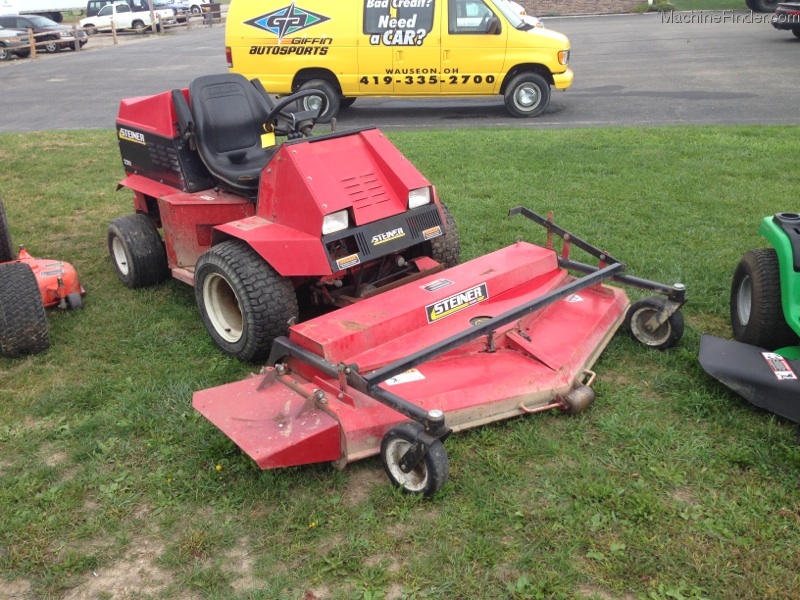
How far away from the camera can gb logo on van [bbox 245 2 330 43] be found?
11609 millimetres

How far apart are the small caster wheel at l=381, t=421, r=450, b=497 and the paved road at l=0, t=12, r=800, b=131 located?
867 centimetres

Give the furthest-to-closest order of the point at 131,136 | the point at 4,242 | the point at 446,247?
the point at 131,136 < the point at 4,242 < the point at 446,247

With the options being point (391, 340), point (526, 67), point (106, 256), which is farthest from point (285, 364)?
point (526, 67)

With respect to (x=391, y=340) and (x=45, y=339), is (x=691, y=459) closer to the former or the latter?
(x=391, y=340)

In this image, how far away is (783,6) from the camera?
62.5 ft

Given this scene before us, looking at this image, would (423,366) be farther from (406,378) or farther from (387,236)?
(387,236)

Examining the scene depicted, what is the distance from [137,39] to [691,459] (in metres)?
31.1

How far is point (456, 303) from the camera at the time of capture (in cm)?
420

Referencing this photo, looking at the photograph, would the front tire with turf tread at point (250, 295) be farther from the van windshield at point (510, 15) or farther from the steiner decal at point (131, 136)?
the van windshield at point (510, 15)

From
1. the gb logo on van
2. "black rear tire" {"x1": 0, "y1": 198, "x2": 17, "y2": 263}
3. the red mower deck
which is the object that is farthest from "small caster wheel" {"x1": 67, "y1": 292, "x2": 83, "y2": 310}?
the gb logo on van

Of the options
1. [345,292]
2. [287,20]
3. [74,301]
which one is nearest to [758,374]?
[345,292]

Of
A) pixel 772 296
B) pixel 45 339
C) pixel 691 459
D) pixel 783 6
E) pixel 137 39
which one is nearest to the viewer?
pixel 691 459

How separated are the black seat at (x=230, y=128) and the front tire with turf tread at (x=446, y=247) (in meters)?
1.20

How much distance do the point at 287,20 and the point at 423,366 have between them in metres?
9.21
